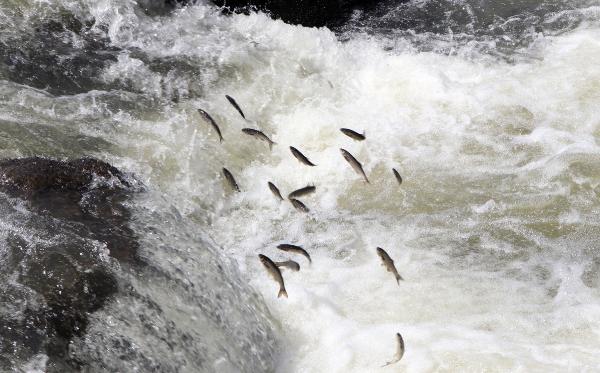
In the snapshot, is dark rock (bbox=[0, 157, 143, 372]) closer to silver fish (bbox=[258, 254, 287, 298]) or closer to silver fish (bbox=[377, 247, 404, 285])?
silver fish (bbox=[258, 254, 287, 298])

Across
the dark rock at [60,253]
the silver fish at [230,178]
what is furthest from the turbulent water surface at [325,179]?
the silver fish at [230,178]

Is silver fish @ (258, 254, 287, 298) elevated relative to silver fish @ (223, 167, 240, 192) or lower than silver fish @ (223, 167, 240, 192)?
elevated

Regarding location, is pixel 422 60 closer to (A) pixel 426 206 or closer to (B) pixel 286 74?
(B) pixel 286 74

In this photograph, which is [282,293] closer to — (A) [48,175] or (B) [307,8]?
(A) [48,175]

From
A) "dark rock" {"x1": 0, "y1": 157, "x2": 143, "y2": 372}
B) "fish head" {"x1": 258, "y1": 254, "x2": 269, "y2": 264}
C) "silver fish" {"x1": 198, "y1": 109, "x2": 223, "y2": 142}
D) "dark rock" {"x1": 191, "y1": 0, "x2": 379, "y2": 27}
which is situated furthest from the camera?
"dark rock" {"x1": 191, "y1": 0, "x2": 379, "y2": 27}

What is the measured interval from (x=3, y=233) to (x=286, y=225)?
2375 mm

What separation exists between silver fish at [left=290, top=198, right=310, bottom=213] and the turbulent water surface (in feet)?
0.18

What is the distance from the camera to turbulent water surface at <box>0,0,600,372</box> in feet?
12.8

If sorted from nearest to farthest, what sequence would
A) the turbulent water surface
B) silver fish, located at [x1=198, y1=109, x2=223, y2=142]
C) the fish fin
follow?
the turbulent water surface → the fish fin → silver fish, located at [x1=198, y1=109, x2=223, y2=142]

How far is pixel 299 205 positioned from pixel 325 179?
2.03ft

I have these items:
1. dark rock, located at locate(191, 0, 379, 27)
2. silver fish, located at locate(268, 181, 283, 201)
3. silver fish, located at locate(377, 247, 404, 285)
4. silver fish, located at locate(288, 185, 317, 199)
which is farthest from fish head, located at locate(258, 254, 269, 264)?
dark rock, located at locate(191, 0, 379, 27)

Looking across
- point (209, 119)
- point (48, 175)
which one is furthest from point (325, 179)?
point (48, 175)

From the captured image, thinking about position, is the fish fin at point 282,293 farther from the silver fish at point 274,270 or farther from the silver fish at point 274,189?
the silver fish at point 274,189

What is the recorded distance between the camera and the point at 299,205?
5.64 m
